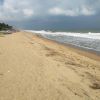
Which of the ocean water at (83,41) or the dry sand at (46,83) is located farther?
the ocean water at (83,41)

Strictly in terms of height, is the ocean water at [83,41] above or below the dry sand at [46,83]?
below

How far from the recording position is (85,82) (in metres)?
8.24

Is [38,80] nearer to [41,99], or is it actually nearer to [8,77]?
[8,77]

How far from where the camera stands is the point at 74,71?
9.92 metres

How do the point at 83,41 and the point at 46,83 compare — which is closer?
the point at 46,83

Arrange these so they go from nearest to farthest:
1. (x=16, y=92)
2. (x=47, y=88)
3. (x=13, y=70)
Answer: (x=16, y=92), (x=47, y=88), (x=13, y=70)

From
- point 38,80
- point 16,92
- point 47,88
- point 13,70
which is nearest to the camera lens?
point 16,92

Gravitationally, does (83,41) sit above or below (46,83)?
below

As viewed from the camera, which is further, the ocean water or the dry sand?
the ocean water

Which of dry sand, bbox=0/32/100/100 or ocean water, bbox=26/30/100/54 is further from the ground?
dry sand, bbox=0/32/100/100

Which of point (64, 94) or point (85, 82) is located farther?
point (85, 82)

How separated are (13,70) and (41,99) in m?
3.42

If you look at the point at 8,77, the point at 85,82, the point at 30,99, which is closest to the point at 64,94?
the point at 30,99

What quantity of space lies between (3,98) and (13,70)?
10.6 feet
